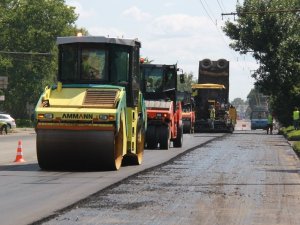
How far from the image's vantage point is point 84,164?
19766 mm

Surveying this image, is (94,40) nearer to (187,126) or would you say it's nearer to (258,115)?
(187,126)

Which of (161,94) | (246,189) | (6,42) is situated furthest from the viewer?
(6,42)

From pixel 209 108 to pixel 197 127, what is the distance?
162 centimetres

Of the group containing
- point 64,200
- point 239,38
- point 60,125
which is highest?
point 239,38

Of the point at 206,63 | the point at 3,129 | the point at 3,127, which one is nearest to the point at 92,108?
the point at 206,63

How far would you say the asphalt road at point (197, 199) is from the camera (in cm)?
1126

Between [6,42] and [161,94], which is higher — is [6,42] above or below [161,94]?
above

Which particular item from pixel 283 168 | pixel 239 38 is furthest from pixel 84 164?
pixel 239 38

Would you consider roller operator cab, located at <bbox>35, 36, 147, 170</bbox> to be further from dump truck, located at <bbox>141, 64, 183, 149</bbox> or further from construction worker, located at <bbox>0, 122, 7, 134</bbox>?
construction worker, located at <bbox>0, 122, 7, 134</bbox>

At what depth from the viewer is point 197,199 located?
13680mm

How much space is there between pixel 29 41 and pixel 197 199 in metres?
81.7

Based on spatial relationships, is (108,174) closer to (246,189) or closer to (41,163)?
(41,163)

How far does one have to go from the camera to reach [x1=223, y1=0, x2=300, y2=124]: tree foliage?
61906mm

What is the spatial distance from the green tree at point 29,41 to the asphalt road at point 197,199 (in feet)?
241
